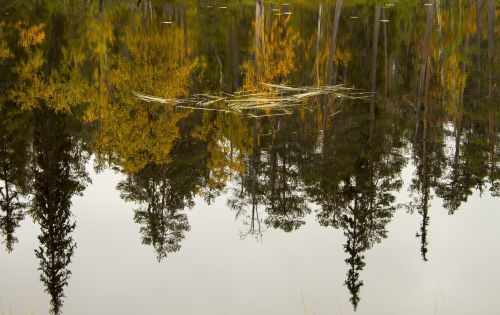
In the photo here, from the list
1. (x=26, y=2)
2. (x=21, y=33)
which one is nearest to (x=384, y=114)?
(x=21, y=33)

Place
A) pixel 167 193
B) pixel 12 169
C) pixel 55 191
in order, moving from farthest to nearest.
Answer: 1. pixel 12 169
2. pixel 55 191
3. pixel 167 193

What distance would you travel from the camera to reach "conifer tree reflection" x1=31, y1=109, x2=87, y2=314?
11.8 meters

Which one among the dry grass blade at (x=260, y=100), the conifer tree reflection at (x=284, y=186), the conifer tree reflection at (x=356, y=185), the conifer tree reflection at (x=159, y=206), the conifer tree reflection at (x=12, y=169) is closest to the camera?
the conifer tree reflection at (x=356, y=185)

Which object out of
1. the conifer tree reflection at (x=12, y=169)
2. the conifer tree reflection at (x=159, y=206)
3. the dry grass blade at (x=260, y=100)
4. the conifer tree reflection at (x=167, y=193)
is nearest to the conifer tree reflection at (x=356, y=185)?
the dry grass blade at (x=260, y=100)

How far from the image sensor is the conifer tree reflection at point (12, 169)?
1443 cm

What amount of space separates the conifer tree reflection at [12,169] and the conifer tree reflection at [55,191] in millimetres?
371

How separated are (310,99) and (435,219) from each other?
12.3 meters

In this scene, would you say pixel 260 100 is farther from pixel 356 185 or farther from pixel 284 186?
pixel 356 185

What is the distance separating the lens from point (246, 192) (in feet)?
52.7

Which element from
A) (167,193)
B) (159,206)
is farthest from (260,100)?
(159,206)

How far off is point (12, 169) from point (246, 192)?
25.6 ft

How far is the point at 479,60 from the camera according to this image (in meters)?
41.9

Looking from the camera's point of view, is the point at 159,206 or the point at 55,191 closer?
the point at 159,206

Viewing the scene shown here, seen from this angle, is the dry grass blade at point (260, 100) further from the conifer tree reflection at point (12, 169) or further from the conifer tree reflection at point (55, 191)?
the conifer tree reflection at point (12, 169)
